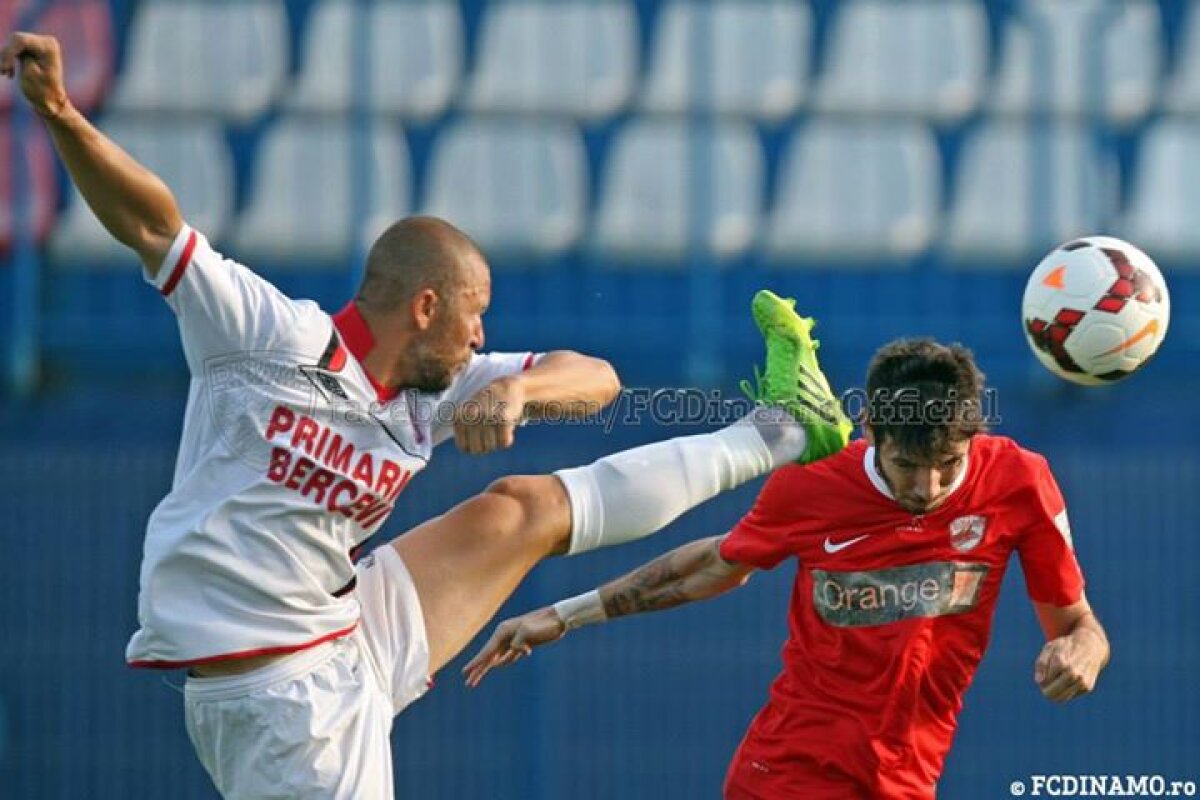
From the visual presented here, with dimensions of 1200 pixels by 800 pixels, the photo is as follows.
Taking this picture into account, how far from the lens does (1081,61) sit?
34.6 feet

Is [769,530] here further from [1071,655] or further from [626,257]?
[626,257]

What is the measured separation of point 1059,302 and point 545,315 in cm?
458

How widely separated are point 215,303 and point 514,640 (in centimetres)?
156

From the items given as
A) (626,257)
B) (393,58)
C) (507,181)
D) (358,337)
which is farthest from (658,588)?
(393,58)

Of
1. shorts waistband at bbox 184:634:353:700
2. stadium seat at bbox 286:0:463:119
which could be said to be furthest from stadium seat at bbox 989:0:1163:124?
shorts waistband at bbox 184:634:353:700

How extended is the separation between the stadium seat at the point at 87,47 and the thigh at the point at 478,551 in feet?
19.8

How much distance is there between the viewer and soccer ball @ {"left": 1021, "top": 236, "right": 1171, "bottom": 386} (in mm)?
5934

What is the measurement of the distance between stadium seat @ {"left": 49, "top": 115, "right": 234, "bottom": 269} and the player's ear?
5807 mm

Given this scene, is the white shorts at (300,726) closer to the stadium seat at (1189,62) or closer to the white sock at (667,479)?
the white sock at (667,479)

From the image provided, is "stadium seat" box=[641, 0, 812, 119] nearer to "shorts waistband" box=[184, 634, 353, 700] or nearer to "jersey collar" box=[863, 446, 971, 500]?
"jersey collar" box=[863, 446, 971, 500]

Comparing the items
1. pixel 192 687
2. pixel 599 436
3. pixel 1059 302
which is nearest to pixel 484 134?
pixel 599 436

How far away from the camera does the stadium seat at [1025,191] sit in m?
10.3

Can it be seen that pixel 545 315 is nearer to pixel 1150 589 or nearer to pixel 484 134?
pixel 484 134

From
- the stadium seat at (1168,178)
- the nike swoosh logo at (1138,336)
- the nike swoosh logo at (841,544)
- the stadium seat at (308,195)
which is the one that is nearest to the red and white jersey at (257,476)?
the nike swoosh logo at (841,544)
